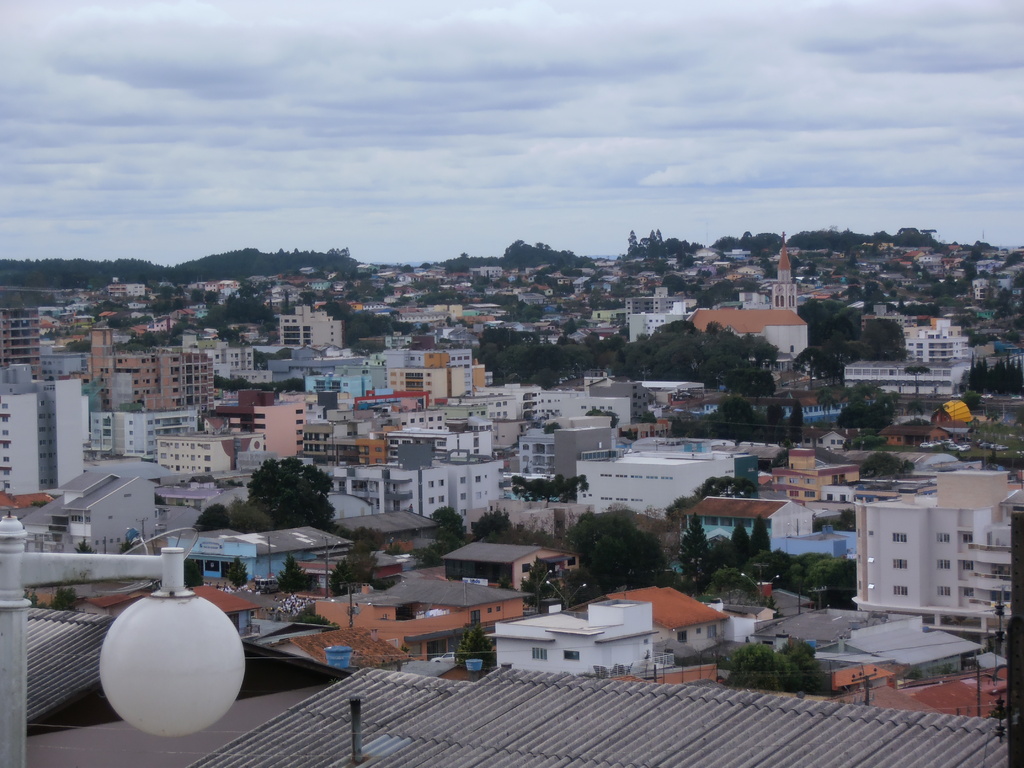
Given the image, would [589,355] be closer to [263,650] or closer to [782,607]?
[782,607]

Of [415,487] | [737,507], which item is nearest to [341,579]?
[737,507]

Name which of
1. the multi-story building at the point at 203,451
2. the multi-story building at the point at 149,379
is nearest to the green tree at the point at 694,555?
the multi-story building at the point at 203,451

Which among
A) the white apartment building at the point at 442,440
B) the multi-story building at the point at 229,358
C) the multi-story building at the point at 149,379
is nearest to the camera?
the white apartment building at the point at 442,440

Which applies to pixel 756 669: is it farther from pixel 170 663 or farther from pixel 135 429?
pixel 135 429

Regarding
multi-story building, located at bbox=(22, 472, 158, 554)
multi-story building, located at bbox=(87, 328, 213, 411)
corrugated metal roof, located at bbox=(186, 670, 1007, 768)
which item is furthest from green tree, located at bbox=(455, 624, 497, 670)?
multi-story building, located at bbox=(87, 328, 213, 411)

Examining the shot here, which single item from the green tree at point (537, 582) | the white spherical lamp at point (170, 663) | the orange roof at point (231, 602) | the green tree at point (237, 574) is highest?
the white spherical lamp at point (170, 663)

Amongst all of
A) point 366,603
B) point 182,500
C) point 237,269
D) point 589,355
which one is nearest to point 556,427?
point 182,500

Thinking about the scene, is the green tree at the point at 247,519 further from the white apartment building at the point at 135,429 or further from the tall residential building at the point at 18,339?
the tall residential building at the point at 18,339
